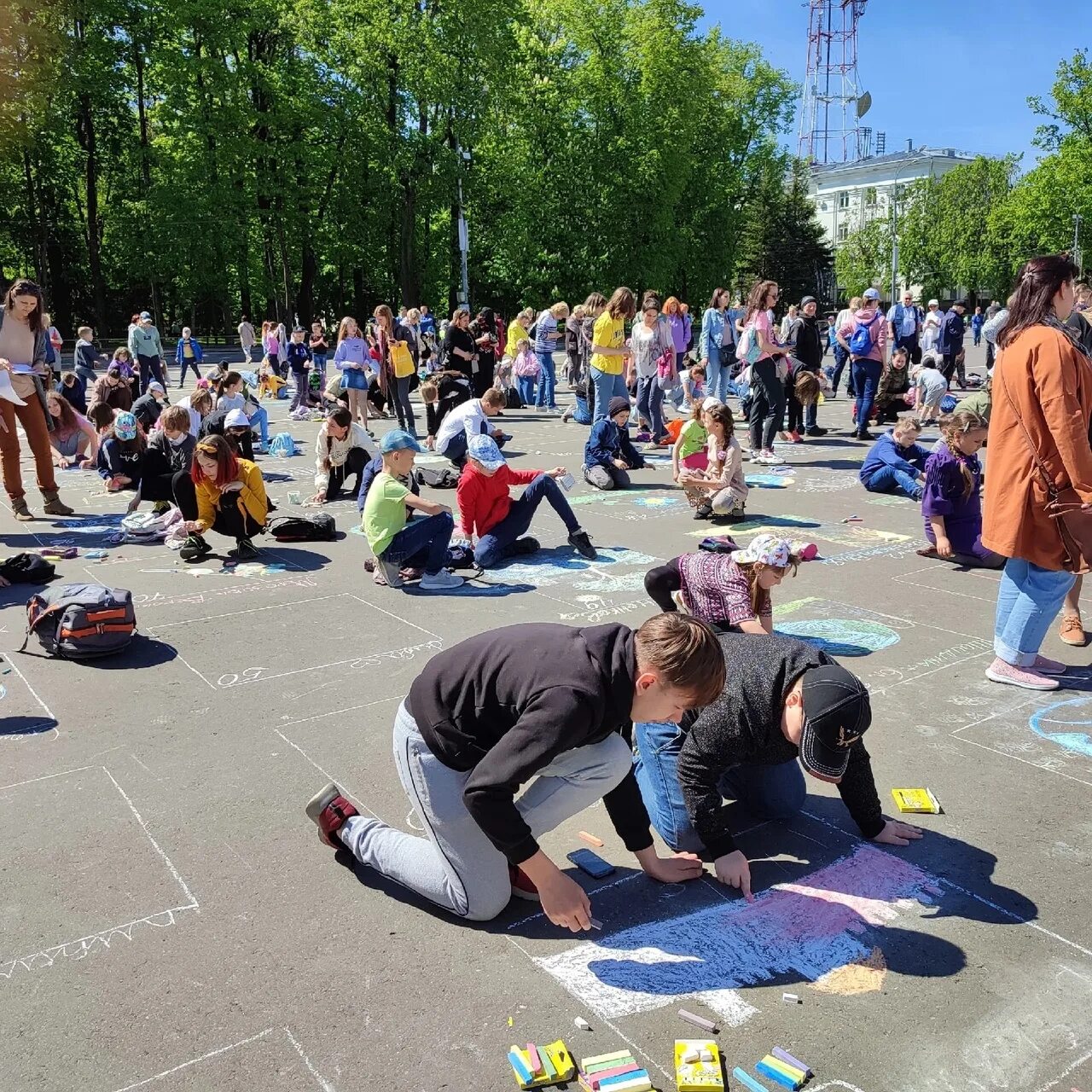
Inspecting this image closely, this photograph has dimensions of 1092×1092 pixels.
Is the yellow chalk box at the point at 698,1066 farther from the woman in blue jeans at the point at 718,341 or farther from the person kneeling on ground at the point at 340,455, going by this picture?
the woman in blue jeans at the point at 718,341

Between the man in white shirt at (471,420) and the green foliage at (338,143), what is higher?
the green foliage at (338,143)

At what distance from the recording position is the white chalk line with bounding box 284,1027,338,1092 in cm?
251

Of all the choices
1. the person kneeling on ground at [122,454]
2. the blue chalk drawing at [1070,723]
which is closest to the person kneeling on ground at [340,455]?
the person kneeling on ground at [122,454]

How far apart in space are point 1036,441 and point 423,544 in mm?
3995

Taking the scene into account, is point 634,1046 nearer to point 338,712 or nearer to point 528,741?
point 528,741

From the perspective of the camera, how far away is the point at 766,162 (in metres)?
50.3

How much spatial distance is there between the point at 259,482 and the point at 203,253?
29596 millimetres

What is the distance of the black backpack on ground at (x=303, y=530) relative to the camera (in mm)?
8500

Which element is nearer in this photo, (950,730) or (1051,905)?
(1051,905)

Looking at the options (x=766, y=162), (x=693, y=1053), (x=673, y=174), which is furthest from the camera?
(x=766, y=162)

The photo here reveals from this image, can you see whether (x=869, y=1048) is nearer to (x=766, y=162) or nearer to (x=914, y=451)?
(x=914, y=451)

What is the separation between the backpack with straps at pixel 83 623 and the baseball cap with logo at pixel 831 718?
166 inches

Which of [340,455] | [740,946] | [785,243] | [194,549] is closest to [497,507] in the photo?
[194,549]

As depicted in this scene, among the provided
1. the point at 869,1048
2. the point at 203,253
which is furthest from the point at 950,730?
the point at 203,253
